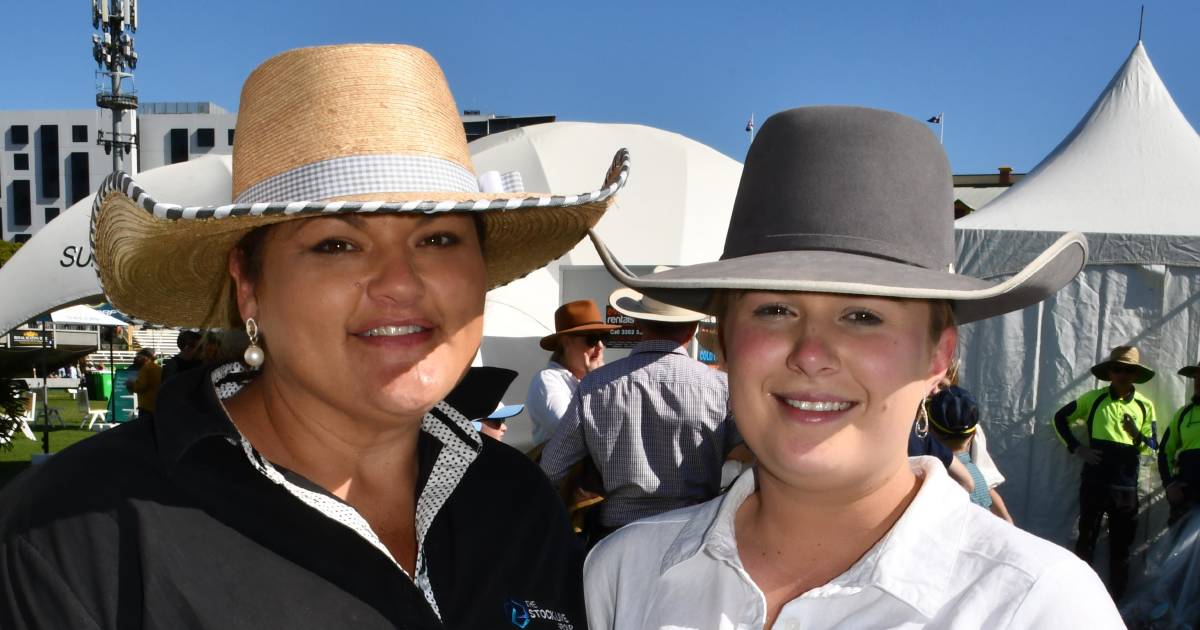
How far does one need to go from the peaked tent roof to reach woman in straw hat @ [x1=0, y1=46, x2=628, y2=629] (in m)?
6.07

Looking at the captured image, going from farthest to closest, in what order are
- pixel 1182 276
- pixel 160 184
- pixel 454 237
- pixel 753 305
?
1. pixel 160 184
2. pixel 1182 276
3. pixel 454 237
4. pixel 753 305

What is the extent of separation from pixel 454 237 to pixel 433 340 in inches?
9.2

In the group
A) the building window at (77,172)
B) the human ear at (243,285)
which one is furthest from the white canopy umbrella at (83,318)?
the building window at (77,172)

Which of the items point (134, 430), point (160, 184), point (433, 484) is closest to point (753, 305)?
point (433, 484)

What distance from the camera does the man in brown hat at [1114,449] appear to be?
259 inches

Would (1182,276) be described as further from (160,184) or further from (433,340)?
(160,184)

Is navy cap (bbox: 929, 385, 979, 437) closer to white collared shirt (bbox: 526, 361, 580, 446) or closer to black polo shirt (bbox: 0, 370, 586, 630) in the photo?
white collared shirt (bbox: 526, 361, 580, 446)

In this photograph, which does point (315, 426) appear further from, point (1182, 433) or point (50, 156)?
point (50, 156)

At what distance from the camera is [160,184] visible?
23.7ft

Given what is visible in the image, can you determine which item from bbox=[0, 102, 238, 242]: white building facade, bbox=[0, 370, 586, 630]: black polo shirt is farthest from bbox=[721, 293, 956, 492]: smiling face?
bbox=[0, 102, 238, 242]: white building facade

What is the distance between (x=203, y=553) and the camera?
4.76 feet

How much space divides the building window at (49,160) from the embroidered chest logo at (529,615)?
76529mm

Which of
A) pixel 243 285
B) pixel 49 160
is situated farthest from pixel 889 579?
pixel 49 160

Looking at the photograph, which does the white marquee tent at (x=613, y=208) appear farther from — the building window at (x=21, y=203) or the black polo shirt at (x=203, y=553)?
the building window at (x=21, y=203)
